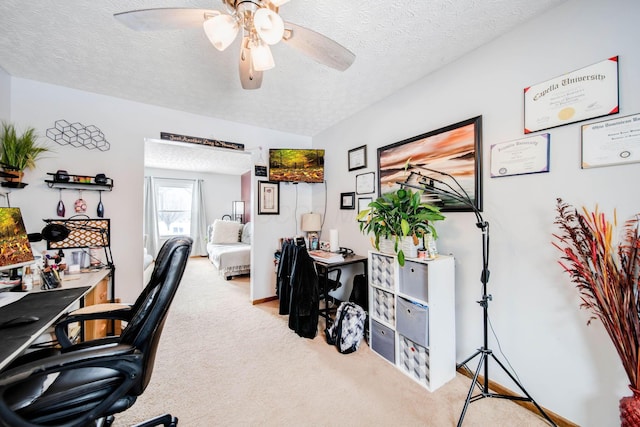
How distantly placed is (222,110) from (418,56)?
82.6 inches

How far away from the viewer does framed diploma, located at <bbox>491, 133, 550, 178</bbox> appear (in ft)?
4.77

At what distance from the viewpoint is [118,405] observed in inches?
39.1

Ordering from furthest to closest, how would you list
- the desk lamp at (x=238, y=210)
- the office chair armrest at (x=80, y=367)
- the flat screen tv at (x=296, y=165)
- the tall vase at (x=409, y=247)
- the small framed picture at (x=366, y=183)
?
the desk lamp at (x=238, y=210)
the flat screen tv at (x=296, y=165)
the small framed picture at (x=366, y=183)
the tall vase at (x=409, y=247)
the office chair armrest at (x=80, y=367)

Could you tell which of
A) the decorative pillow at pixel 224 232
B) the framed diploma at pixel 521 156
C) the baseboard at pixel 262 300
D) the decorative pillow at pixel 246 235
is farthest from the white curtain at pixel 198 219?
the framed diploma at pixel 521 156

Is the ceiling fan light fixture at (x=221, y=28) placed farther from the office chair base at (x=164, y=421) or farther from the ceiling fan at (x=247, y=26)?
the office chair base at (x=164, y=421)

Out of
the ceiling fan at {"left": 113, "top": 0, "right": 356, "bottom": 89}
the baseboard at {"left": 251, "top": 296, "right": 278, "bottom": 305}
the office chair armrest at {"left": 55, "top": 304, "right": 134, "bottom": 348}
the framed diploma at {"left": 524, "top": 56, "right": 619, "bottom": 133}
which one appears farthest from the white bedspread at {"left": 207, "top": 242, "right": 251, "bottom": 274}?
the framed diploma at {"left": 524, "top": 56, "right": 619, "bottom": 133}

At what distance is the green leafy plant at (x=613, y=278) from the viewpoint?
1.07 metres

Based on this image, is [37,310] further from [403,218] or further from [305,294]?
[403,218]

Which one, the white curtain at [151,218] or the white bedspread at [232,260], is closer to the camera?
the white bedspread at [232,260]

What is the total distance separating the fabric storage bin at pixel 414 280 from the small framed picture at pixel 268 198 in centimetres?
204

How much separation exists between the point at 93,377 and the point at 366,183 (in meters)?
2.50

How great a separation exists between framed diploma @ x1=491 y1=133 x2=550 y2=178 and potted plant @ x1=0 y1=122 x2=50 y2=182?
3.66m

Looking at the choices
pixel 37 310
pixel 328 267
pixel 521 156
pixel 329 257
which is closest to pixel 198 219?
pixel 329 257

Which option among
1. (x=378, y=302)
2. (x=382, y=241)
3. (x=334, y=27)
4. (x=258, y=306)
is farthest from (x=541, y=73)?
(x=258, y=306)
